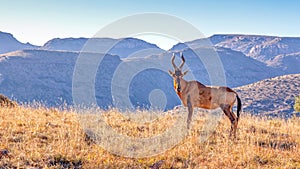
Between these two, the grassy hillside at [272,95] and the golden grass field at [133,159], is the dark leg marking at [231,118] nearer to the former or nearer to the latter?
the golden grass field at [133,159]

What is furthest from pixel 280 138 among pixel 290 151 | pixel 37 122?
pixel 37 122

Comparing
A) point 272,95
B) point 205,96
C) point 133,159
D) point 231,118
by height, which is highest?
point 205,96

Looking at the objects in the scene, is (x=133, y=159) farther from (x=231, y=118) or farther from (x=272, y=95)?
(x=272, y=95)

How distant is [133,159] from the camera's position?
353 inches

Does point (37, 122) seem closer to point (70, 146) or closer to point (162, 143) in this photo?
point (70, 146)

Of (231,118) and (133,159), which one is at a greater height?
(231,118)

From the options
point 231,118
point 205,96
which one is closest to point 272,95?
point 205,96

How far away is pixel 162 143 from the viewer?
10297 millimetres

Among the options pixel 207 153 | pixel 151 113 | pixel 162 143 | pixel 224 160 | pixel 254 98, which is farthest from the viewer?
pixel 254 98

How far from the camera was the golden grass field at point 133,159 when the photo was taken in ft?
27.9

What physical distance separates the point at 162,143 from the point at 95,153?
6.92 ft

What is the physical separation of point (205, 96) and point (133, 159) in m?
4.54

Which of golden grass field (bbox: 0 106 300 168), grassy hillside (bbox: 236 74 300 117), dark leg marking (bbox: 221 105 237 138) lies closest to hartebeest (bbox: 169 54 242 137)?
dark leg marking (bbox: 221 105 237 138)

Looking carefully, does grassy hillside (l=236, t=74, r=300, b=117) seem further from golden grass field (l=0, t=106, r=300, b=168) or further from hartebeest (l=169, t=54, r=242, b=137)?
golden grass field (l=0, t=106, r=300, b=168)
